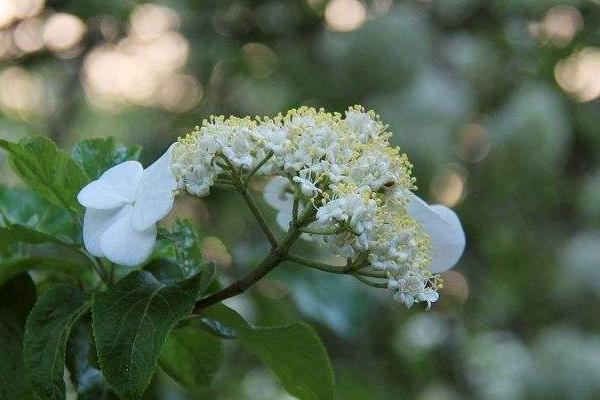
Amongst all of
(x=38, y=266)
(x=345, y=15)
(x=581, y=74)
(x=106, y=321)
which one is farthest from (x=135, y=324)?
(x=581, y=74)

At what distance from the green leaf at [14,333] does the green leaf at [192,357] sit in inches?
3.5

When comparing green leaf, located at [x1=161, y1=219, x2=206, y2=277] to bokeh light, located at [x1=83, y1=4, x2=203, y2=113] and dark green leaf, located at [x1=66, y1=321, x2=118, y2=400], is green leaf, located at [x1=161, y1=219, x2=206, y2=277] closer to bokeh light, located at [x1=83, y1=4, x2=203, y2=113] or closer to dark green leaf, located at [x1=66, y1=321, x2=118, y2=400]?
dark green leaf, located at [x1=66, y1=321, x2=118, y2=400]

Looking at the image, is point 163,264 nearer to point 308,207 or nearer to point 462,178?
point 308,207

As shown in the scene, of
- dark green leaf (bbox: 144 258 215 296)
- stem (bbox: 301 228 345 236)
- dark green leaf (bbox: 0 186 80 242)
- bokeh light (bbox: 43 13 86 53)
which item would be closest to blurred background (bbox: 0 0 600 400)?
bokeh light (bbox: 43 13 86 53)

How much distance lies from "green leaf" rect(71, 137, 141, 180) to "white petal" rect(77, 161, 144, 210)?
2.7 inches

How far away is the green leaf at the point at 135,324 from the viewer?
456 millimetres

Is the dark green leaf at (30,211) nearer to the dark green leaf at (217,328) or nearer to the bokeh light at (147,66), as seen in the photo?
the dark green leaf at (217,328)

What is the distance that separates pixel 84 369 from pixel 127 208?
10 centimetres

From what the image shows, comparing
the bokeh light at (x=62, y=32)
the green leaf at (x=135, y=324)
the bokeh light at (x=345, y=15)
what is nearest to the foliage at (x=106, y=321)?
the green leaf at (x=135, y=324)

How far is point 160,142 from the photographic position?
4.80ft

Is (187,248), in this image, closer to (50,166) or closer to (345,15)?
(50,166)

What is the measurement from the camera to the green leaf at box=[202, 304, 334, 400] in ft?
1.71

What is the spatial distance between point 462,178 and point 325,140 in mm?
1245

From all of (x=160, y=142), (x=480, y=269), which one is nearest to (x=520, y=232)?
(x=480, y=269)
